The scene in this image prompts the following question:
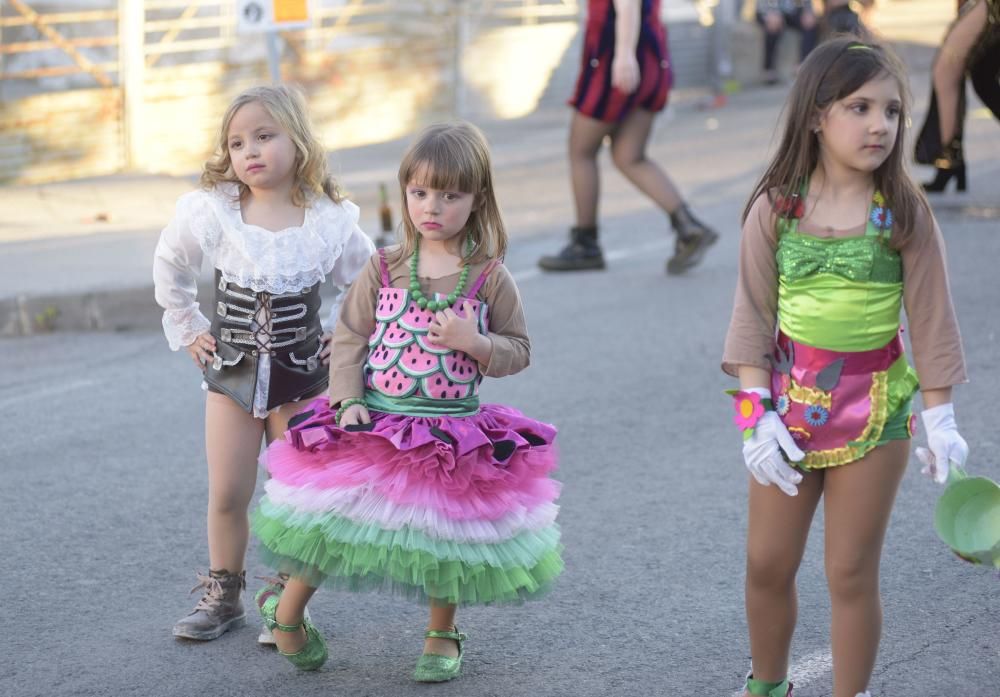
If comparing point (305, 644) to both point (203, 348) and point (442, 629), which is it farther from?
point (203, 348)

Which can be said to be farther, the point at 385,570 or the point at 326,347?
the point at 326,347

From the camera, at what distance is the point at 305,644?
377 centimetres

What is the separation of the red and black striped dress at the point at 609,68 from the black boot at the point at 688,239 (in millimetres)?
645

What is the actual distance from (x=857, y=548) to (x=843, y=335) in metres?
0.46

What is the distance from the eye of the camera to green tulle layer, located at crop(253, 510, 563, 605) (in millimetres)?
3475

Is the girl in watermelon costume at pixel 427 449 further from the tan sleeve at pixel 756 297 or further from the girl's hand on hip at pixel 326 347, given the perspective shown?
the tan sleeve at pixel 756 297

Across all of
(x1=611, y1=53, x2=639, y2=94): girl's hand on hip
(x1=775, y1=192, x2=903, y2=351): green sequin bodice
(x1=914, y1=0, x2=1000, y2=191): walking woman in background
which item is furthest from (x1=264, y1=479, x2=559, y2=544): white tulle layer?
(x1=914, y1=0, x2=1000, y2=191): walking woman in background

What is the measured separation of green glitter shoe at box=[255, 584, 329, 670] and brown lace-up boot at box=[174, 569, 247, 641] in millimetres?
240

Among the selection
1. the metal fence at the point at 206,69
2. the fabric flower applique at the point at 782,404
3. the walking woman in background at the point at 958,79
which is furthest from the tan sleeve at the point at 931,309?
the metal fence at the point at 206,69

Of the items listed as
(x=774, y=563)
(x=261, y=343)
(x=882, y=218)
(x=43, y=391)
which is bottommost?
(x=43, y=391)

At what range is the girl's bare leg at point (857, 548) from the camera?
10.5ft

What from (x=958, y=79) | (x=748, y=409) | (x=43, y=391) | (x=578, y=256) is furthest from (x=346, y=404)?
(x=958, y=79)

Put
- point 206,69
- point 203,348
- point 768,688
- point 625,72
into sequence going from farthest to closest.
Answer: point 206,69 < point 625,72 < point 203,348 < point 768,688

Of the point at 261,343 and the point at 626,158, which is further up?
the point at 261,343
